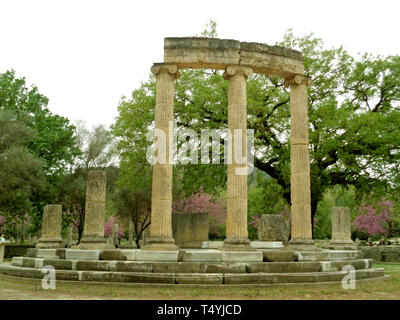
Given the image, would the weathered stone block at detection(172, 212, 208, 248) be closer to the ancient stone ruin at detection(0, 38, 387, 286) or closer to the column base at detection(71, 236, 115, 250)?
the ancient stone ruin at detection(0, 38, 387, 286)

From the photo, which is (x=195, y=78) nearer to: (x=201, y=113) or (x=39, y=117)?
(x=201, y=113)

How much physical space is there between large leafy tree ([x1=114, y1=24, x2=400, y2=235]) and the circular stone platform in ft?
25.2

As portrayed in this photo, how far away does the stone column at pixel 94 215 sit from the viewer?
1423cm

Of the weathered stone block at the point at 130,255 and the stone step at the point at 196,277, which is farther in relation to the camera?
the weathered stone block at the point at 130,255

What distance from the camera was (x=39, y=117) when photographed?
2680cm

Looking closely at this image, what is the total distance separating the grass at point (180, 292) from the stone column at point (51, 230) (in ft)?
15.7

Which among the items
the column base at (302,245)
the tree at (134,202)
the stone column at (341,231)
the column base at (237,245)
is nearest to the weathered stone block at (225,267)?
the column base at (237,245)

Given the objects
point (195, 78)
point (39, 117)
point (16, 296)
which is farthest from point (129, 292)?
point (39, 117)

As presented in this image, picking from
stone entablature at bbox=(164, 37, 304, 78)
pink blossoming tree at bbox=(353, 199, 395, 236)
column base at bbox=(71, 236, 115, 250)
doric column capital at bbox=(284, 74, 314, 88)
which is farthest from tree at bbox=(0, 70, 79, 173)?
pink blossoming tree at bbox=(353, 199, 395, 236)

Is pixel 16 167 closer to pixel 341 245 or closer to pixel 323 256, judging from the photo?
pixel 323 256

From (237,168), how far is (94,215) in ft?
19.8

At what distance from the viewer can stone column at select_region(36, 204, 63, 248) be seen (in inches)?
657

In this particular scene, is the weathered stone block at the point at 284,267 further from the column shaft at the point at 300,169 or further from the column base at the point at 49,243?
the column base at the point at 49,243

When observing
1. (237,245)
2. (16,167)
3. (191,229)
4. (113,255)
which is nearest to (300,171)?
(237,245)
